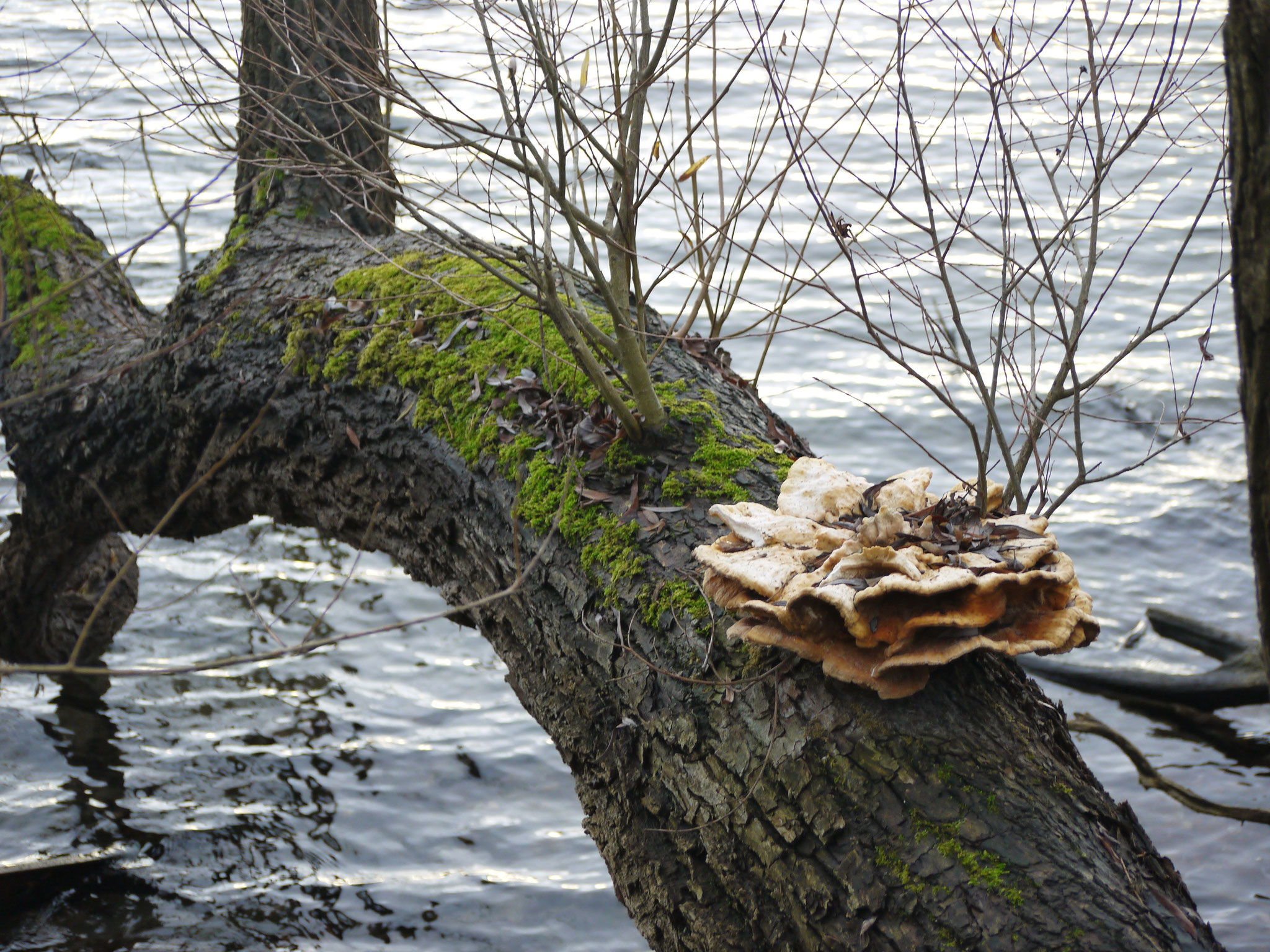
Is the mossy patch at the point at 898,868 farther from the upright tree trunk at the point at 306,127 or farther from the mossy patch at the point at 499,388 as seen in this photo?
the upright tree trunk at the point at 306,127

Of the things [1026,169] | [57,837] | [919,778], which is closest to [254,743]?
[57,837]

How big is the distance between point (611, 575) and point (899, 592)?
0.84 meters

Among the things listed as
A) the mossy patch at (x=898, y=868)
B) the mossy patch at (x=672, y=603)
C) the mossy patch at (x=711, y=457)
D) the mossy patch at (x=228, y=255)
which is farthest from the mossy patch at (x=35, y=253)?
the mossy patch at (x=898, y=868)

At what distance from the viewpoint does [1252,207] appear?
1.21 metres

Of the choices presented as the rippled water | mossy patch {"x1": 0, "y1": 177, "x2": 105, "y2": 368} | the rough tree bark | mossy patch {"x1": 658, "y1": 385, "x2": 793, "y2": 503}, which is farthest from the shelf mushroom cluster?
mossy patch {"x1": 0, "y1": 177, "x2": 105, "y2": 368}

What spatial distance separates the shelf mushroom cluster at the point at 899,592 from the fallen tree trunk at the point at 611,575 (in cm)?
14

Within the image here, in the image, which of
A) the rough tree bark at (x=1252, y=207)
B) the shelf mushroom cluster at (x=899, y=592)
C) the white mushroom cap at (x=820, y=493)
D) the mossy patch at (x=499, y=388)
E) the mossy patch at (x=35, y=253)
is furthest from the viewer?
the mossy patch at (x=35, y=253)

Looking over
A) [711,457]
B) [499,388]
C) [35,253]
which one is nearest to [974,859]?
[711,457]

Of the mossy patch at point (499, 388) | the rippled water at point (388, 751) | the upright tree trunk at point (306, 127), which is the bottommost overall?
the rippled water at point (388, 751)

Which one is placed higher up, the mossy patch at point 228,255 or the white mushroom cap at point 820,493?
the mossy patch at point 228,255

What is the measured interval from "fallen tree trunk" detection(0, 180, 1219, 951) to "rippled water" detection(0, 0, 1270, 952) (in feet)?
1.90

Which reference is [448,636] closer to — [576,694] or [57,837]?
[57,837]

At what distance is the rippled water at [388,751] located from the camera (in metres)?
4.03

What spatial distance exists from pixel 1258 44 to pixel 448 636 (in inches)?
212
